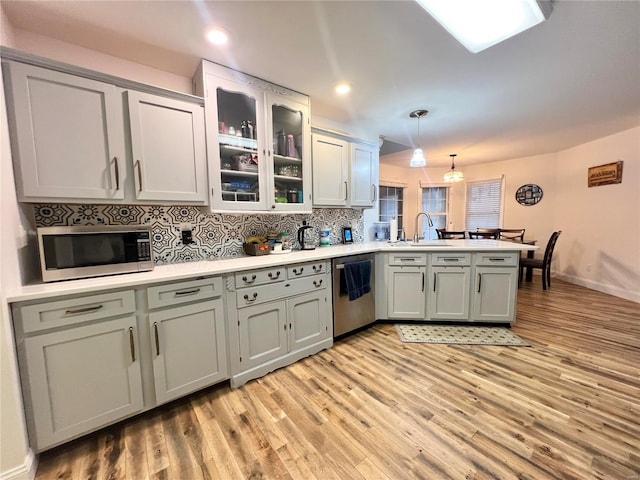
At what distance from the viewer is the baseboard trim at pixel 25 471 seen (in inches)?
46.9

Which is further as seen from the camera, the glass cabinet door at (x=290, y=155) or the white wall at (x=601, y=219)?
the white wall at (x=601, y=219)

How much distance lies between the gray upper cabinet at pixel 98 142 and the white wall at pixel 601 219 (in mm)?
5667

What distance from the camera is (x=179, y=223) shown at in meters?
2.16

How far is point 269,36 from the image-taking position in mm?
1710

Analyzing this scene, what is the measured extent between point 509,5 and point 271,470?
2.79m

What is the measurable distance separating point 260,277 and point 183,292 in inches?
21.0

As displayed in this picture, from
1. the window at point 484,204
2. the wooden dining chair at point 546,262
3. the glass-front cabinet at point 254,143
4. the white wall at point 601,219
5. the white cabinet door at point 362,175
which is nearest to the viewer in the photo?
the glass-front cabinet at point 254,143

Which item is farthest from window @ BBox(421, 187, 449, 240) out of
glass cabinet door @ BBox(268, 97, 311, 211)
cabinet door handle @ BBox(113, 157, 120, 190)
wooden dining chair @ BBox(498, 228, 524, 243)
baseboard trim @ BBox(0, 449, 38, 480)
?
baseboard trim @ BBox(0, 449, 38, 480)

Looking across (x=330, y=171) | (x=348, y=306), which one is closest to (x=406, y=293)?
(x=348, y=306)

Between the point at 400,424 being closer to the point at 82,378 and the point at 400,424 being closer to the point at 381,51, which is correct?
the point at 82,378

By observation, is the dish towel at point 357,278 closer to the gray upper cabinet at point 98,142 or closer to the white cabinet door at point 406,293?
the white cabinet door at point 406,293

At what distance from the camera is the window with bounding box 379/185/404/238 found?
235 inches

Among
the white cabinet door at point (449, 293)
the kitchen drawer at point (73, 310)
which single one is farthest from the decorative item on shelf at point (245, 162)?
the white cabinet door at point (449, 293)

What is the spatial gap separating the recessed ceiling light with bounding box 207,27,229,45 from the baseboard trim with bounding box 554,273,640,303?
5.88 metres
